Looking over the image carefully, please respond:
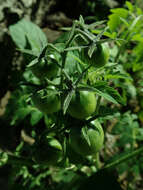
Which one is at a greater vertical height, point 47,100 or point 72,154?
point 47,100

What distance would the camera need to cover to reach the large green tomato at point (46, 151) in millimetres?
1051

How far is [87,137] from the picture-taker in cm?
90

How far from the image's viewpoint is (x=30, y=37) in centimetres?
130

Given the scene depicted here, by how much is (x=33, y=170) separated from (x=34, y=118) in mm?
732

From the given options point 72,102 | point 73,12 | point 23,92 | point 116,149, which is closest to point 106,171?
point 72,102

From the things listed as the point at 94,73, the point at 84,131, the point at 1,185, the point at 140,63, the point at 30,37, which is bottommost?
the point at 1,185

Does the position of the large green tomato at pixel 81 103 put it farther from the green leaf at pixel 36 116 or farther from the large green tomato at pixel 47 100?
the green leaf at pixel 36 116

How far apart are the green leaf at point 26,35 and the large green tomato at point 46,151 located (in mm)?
482

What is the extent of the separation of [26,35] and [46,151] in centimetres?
65

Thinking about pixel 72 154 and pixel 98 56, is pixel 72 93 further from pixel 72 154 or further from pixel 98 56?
pixel 72 154

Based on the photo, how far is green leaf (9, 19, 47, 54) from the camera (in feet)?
4.15

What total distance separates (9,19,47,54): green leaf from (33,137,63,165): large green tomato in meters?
0.48

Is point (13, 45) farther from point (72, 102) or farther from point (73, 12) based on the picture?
point (72, 102)

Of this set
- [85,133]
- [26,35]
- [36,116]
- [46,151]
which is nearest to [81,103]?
[85,133]
